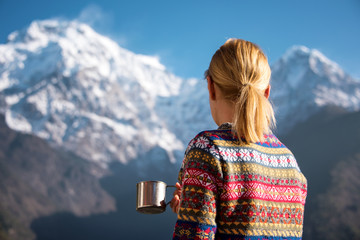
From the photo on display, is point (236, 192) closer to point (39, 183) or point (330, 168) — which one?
point (330, 168)

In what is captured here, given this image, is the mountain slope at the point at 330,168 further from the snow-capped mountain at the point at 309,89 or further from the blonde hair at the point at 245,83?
the blonde hair at the point at 245,83

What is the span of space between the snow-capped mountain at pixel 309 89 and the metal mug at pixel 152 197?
4884 cm

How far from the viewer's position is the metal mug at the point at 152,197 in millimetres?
1306

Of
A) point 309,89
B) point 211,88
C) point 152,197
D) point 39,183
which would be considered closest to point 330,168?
point 309,89

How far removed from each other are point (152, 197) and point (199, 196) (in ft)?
1.50

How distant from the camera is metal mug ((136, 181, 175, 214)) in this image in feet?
4.28

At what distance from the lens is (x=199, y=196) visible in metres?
0.89

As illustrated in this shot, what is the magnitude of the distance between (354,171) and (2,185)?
Result: 36.7 m

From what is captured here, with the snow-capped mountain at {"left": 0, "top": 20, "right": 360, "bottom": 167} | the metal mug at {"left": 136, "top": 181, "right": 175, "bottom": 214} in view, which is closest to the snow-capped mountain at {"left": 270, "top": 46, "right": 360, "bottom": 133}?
the snow-capped mountain at {"left": 0, "top": 20, "right": 360, "bottom": 167}

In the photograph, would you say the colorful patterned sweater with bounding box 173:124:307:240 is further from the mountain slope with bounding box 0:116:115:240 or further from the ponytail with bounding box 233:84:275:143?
the mountain slope with bounding box 0:116:115:240

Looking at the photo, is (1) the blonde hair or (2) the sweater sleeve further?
(1) the blonde hair

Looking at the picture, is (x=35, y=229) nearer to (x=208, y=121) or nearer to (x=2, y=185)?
(x=2, y=185)

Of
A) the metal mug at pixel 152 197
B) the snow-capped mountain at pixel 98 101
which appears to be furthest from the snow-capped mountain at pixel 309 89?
the metal mug at pixel 152 197

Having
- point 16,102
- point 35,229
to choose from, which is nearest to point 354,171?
point 35,229
